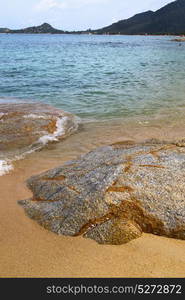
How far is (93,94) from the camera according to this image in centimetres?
1491

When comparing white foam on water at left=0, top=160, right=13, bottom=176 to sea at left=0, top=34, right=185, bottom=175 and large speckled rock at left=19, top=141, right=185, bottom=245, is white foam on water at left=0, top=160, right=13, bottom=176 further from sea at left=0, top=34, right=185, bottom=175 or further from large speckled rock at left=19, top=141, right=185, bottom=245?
large speckled rock at left=19, top=141, right=185, bottom=245

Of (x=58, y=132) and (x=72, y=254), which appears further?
(x=58, y=132)

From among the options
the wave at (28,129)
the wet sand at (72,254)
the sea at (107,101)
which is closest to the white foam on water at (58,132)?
the wave at (28,129)

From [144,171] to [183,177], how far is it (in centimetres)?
55

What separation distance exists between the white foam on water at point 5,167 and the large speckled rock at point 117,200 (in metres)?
1.41

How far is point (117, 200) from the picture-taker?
13.7 feet

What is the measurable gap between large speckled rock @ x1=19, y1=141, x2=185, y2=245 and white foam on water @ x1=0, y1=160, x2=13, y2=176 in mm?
1413

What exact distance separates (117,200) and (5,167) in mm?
3052

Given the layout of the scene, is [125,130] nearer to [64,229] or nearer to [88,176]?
[88,176]

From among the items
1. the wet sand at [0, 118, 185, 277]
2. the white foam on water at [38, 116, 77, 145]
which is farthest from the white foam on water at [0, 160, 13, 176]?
the white foam on water at [38, 116, 77, 145]

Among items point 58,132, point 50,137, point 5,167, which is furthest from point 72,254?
point 58,132

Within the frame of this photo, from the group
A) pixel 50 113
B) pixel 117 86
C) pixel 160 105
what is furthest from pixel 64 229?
pixel 117 86

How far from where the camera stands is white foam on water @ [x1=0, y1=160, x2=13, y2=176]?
6174 mm

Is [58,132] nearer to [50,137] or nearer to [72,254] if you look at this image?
[50,137]
